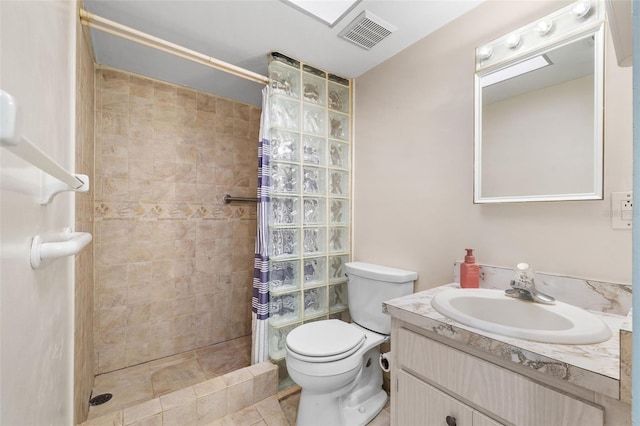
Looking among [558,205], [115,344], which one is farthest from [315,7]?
[115,344]

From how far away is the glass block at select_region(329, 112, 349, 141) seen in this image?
1.94m

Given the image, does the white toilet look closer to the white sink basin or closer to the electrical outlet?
the white sink basin

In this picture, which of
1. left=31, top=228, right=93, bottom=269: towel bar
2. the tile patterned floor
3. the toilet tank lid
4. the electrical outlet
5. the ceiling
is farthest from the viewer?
the tile patterned floor

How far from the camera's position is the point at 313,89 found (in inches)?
73.1

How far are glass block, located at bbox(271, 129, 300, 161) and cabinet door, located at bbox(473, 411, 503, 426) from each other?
1479mm

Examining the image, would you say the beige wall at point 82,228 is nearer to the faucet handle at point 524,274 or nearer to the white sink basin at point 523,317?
the white sink basin at point 523,317

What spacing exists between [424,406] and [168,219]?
1.99m

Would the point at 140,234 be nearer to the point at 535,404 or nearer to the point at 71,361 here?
the point at 71,361

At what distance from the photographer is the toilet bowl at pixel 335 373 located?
1244mm

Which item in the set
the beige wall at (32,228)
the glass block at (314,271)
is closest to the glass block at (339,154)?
the glass block at (314,271)

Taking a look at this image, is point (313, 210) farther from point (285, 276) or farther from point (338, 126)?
point (338, 126)

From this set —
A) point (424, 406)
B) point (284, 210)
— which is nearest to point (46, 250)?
point (424, 406)

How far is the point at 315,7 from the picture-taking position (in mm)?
1328

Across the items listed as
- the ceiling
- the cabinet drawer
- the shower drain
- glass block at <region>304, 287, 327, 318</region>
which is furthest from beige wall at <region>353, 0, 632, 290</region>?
the shower drain
